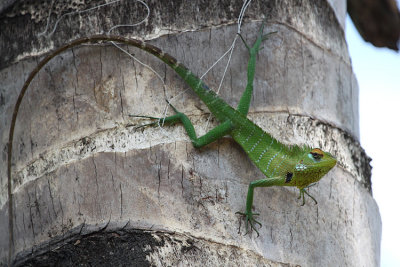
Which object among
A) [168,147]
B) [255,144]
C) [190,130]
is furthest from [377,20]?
[168,147]

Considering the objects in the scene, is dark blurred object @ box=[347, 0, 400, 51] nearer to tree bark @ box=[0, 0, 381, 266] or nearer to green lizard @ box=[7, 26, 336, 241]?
tree bark @ box=[0, 0, 381, 266]

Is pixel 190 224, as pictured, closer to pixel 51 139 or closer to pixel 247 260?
pixel 247 260

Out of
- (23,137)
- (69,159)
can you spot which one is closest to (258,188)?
(69,159)

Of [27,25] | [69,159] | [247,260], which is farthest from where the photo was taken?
[27,25]

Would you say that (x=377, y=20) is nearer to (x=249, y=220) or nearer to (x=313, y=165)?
(x=313, y=165)

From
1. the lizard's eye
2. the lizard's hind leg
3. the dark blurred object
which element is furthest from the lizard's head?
the dark blurred object

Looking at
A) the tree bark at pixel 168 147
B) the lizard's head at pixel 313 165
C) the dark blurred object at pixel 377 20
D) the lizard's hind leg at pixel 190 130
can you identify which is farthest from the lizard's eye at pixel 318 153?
the dark blurred object at pixel 377 20

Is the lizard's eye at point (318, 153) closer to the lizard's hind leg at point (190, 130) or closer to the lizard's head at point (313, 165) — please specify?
the lizard's head at point (313, 165)
